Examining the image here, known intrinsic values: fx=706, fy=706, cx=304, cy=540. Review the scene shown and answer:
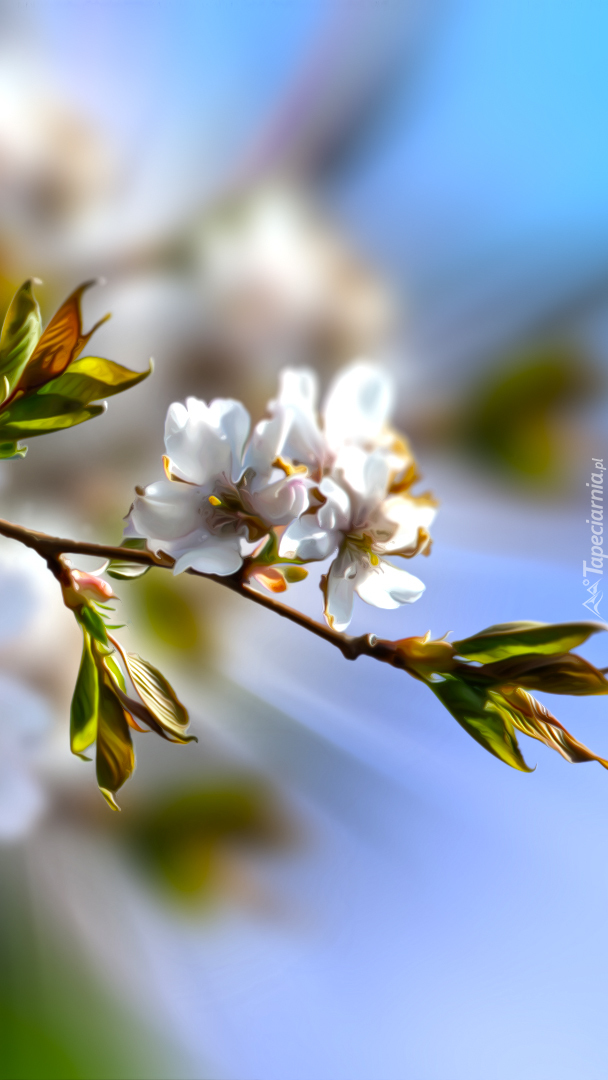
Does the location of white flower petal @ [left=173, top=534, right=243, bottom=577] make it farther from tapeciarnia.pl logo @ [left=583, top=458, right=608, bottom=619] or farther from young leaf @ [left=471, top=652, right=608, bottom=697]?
tapeciarnia.pl logo @ [left=583, top=458, right=608, bottom=619]

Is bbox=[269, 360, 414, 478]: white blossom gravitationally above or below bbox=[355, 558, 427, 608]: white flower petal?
above

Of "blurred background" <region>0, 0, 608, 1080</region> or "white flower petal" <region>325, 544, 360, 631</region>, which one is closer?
"white flower petal" <region>325, 544, 360, 631</region>

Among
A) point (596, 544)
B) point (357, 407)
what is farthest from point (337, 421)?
point (596, 544)

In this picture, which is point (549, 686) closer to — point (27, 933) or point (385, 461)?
point (385, 461)

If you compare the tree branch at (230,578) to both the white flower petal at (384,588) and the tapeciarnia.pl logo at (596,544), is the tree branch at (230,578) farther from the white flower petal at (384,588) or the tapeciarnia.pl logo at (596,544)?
the tapeciarnia.pl logo at (596,544)

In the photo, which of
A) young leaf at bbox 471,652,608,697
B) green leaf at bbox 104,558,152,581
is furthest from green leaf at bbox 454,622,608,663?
green leaf at bbox 104,558,152,581

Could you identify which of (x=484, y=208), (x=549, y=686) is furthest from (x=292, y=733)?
(x=484, y=208)
